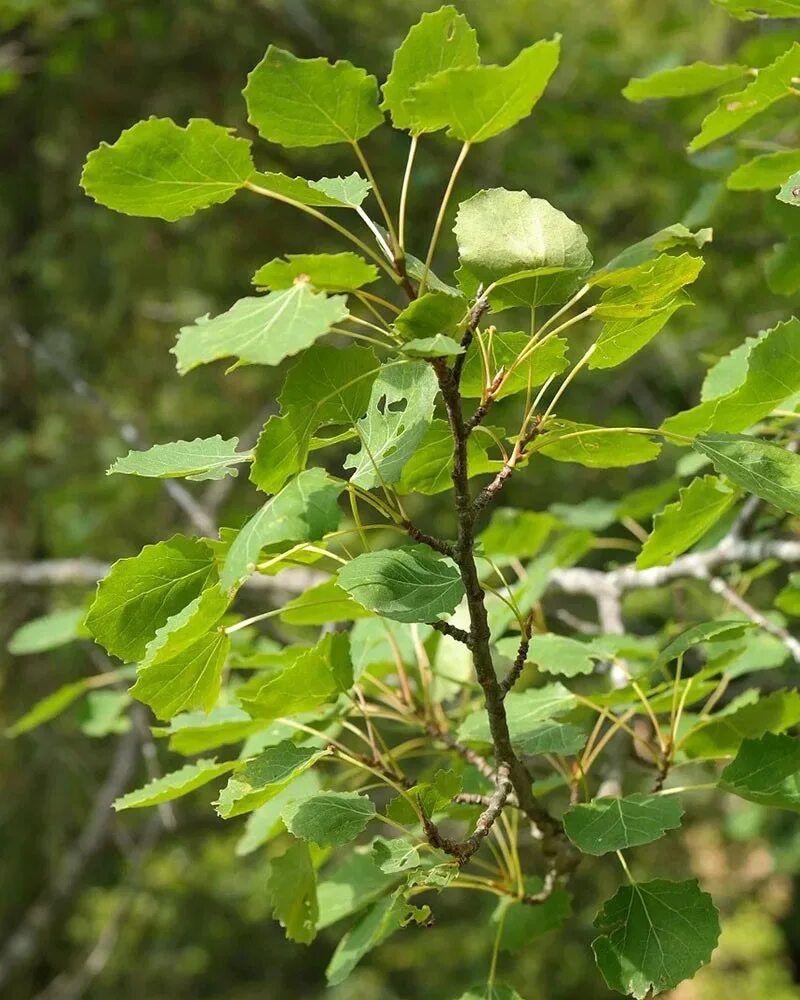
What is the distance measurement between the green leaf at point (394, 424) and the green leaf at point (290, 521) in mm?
57

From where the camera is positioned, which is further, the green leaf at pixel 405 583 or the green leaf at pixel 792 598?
the green leaf at pixel 792 598

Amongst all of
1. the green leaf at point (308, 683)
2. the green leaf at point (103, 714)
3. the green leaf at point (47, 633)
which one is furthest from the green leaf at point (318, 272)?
the green leaf at point (47, 633)

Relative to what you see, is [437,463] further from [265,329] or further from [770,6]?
[770,6]

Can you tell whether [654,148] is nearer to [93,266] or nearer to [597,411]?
[597,411]

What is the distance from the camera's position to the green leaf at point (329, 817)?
0.76 meters

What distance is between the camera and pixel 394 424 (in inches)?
30.9

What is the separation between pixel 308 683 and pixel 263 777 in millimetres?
107

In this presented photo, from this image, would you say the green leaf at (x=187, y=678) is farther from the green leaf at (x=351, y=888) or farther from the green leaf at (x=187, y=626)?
the green leaf at (x=351, y=888)

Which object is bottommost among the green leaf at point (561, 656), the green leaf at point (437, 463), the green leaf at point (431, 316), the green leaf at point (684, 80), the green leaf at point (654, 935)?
the green leaf at point (654, 935)

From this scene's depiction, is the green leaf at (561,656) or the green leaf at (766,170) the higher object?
the green leaf at (766,170)

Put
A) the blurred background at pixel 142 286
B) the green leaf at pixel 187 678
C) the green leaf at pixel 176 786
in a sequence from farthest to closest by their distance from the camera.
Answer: the blurred background at pixel 142 286 → the green leaf at pixel 176 786 → the green leaf at pixel 187 678

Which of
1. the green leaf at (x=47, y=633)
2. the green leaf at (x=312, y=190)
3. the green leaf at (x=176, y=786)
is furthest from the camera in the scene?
the green leaf at (x=47, y=633)

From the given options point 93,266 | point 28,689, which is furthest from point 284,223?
point 28,689

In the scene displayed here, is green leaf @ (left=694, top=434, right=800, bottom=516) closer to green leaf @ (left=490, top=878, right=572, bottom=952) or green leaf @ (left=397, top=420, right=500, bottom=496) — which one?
green leaf @ (left=397, top=420, right=500, bottom=496)
